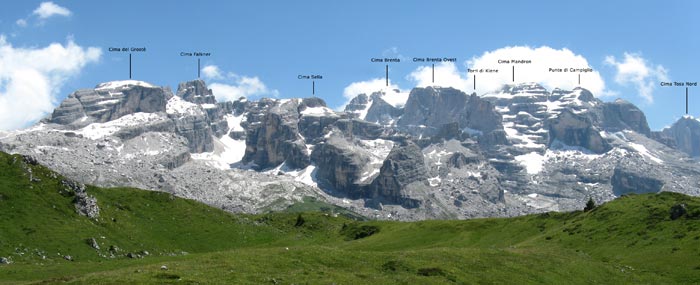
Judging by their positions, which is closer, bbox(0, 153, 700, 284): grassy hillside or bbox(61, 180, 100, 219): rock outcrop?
bbox(0, 153, 700, 284): grassy hillside

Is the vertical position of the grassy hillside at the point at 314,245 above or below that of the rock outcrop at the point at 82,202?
below

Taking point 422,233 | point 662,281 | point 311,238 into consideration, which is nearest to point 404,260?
point 662,281

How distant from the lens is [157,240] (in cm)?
11794

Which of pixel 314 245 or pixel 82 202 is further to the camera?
pixel 82 202

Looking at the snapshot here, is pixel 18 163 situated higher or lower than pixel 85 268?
higher

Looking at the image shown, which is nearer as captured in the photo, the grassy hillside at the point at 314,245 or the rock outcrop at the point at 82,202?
the grassy hillside at the point at 314,245

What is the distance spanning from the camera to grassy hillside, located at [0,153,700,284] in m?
58.9

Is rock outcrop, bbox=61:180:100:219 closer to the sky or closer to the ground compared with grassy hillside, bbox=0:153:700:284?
closer to the sky

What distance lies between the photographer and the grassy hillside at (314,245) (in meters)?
58.9

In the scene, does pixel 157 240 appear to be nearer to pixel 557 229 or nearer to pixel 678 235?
pixel 557 229

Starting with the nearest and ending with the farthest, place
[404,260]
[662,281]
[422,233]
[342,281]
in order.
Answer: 1. [342,281]
2. [404,260]
3. [662,281]
4. [422,233]

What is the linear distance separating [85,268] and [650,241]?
7542cm

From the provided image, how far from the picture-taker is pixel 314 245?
3398 inches

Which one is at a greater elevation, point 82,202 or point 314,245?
point 82,202
